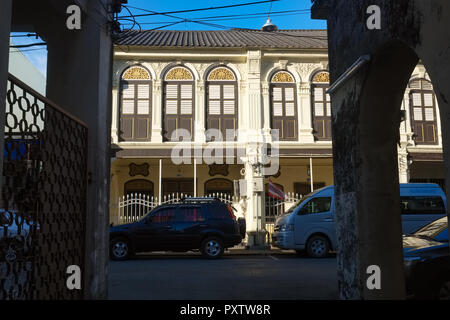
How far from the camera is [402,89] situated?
17.4ft

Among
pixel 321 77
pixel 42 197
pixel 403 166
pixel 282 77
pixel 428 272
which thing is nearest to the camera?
pixel 42 197

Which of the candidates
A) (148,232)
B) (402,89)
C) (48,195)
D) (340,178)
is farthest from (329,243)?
(48,195)

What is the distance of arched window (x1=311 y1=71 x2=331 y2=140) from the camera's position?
770 inches

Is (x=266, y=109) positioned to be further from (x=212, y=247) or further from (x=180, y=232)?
(x=180, y=232)

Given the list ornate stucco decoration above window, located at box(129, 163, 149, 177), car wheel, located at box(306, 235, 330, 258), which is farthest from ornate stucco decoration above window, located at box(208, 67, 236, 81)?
car wheel, located at box(306, 235, 330, 258)

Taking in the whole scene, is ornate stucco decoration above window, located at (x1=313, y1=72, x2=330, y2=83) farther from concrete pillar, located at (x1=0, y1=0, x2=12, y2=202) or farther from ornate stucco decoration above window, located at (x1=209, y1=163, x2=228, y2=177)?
concrete pillar, located at (x1=0, y1=0, x2=12, y2=202)

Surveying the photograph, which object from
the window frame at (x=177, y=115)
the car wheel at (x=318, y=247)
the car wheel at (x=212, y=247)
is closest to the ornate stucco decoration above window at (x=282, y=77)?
the window frame at (x=177, y=115)

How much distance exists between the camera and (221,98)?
63.8ft

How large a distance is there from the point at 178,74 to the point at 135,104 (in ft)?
8.16

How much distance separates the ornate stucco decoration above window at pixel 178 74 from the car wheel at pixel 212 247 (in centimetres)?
882

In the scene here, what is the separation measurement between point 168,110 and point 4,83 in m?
16.2

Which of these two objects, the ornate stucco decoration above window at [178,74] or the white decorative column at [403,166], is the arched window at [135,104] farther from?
the white decorative column at [403,166]

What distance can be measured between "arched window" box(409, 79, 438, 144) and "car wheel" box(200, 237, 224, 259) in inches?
469

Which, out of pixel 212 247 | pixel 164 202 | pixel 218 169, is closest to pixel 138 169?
pixel 164 202
